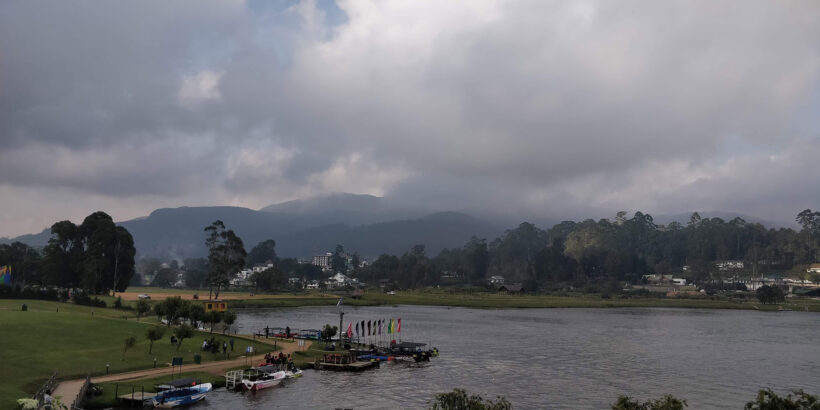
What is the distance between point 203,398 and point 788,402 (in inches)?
1726

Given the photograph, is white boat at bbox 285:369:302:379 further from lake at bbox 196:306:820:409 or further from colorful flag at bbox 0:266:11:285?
colorful flag at bbox 0:266:11:285

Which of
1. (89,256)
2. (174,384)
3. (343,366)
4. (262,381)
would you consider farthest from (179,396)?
(89,256)

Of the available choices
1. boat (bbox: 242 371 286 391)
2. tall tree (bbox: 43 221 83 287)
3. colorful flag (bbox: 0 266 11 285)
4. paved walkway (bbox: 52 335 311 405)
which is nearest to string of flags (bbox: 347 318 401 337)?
paved walkway (bbox: 52 335 311 405)

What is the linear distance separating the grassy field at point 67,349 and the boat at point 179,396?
809cm

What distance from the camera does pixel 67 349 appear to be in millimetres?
60562

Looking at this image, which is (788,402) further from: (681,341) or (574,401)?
(681,341)

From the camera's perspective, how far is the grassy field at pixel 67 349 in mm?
49797

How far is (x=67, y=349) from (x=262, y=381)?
2000 cm

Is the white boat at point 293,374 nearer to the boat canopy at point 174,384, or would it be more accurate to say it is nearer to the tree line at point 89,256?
the boat canopy at point 174,384

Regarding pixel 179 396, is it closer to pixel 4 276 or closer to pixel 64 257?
pixel 4 276

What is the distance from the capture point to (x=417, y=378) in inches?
2633

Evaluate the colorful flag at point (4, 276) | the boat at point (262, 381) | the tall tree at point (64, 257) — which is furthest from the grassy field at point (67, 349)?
the tall tree at point (64, 257)

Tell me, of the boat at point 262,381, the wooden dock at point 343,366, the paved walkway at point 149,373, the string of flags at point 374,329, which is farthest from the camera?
the string of flags at point 374,329

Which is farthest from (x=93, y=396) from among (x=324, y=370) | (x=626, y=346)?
(x=626, y=346)
